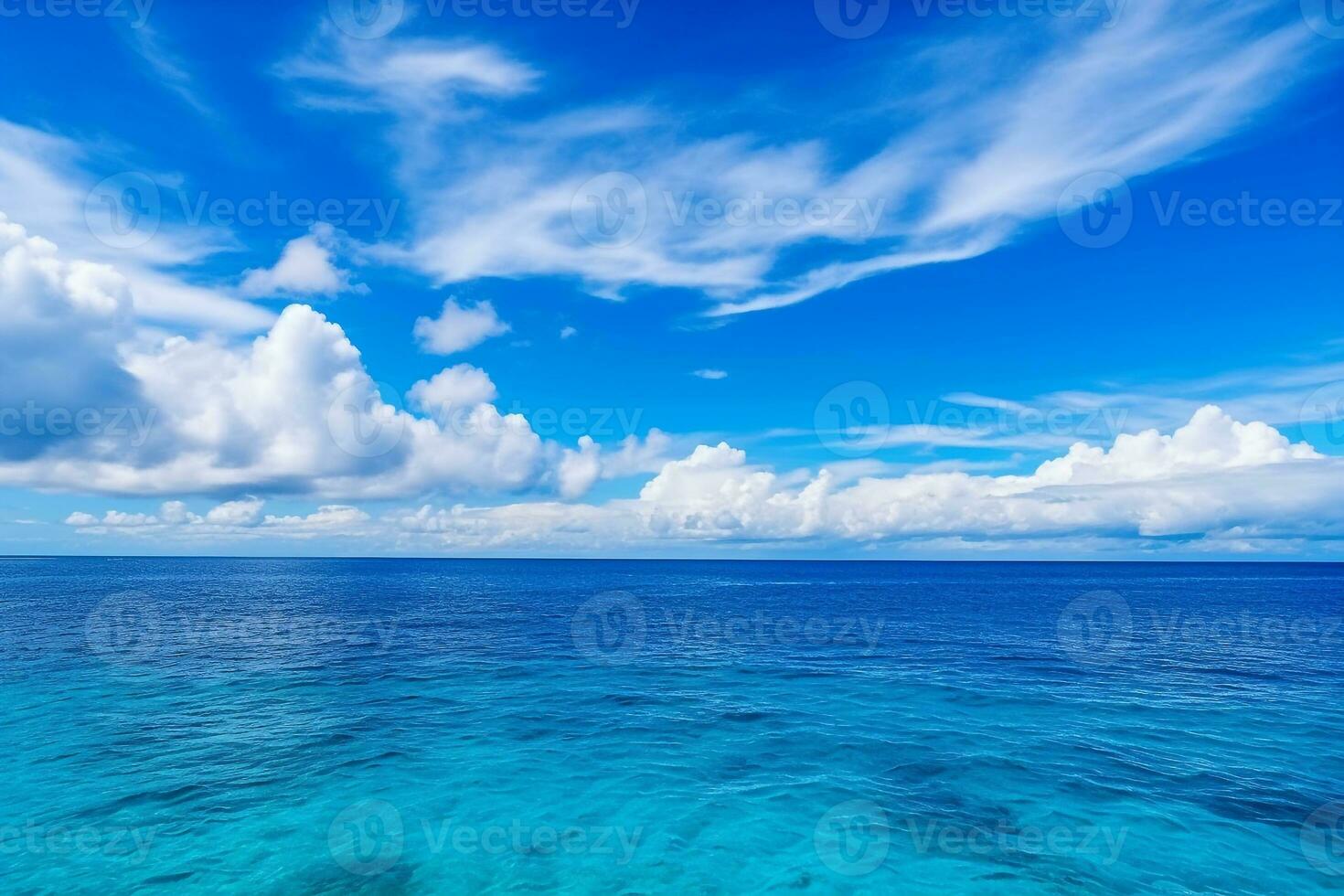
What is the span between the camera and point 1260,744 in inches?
1083

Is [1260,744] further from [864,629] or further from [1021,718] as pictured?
[864,629]

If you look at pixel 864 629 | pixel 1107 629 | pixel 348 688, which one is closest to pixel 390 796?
pixel 348 688
